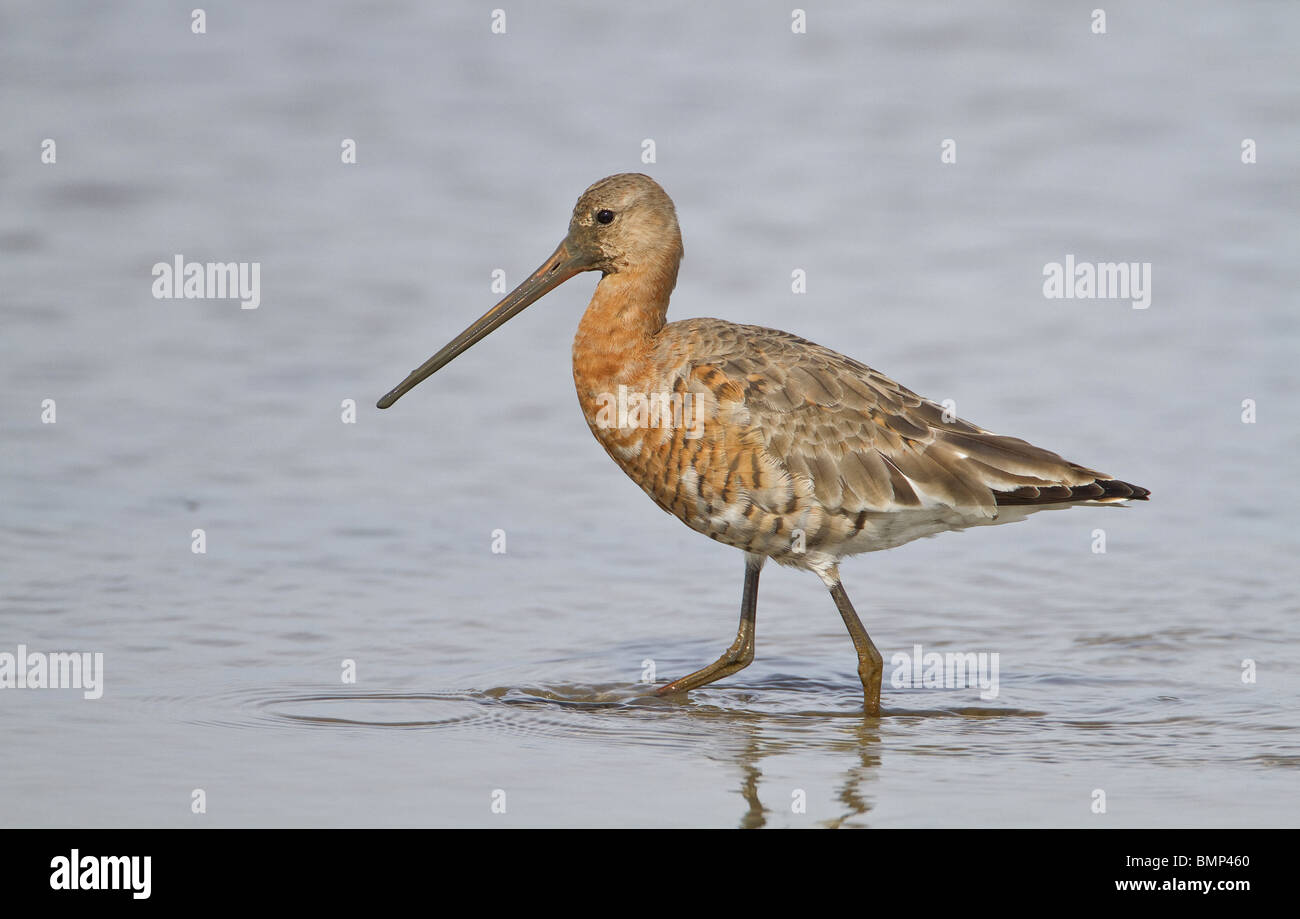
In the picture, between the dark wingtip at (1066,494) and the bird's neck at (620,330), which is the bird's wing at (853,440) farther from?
the bird's neck at (620,330)

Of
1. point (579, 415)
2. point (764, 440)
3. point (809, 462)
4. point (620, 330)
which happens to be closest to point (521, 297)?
point (620, 330)

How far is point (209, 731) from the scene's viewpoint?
6.19 meters

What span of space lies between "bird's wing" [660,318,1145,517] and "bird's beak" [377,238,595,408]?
511 mm

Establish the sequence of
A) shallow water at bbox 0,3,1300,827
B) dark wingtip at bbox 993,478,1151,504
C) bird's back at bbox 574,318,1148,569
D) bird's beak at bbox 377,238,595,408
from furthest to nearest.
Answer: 1. bird's beak at bbox 377,238,595,408
2. dark wingtip at bbox 993,478,1151,504
3. bird's back at bbox 574,318,1148,569
4. shallow water at bbox 0,3,1300,827

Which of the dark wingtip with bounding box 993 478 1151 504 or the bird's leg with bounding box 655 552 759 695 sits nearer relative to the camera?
the dark wingtip with bounding box 993 478 1151 504

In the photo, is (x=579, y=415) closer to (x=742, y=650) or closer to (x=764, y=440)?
(x=742, y=650)

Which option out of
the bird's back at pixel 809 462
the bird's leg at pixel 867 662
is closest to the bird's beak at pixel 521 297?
the bird's back at pixel 809 462

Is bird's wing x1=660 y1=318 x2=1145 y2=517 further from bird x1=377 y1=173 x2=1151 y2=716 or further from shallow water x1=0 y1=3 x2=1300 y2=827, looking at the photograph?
shallow water x1=0 y1=3 x2=1300 y2=827

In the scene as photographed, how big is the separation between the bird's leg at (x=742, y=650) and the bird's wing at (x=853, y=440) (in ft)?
1.87

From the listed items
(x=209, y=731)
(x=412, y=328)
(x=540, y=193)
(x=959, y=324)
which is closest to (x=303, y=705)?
(x=209, y=731)

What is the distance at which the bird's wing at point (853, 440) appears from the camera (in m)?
6.86

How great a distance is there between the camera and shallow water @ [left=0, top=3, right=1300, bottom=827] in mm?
6141

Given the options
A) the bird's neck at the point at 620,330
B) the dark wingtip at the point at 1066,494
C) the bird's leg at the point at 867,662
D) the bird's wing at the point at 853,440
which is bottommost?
the bird's leg at the point at 867,662

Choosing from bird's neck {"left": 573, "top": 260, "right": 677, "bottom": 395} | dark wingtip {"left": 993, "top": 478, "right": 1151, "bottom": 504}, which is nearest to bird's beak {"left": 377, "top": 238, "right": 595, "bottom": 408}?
bird's neck {"left": 573, "top": 260, "right": 677, "bottom": 395}
